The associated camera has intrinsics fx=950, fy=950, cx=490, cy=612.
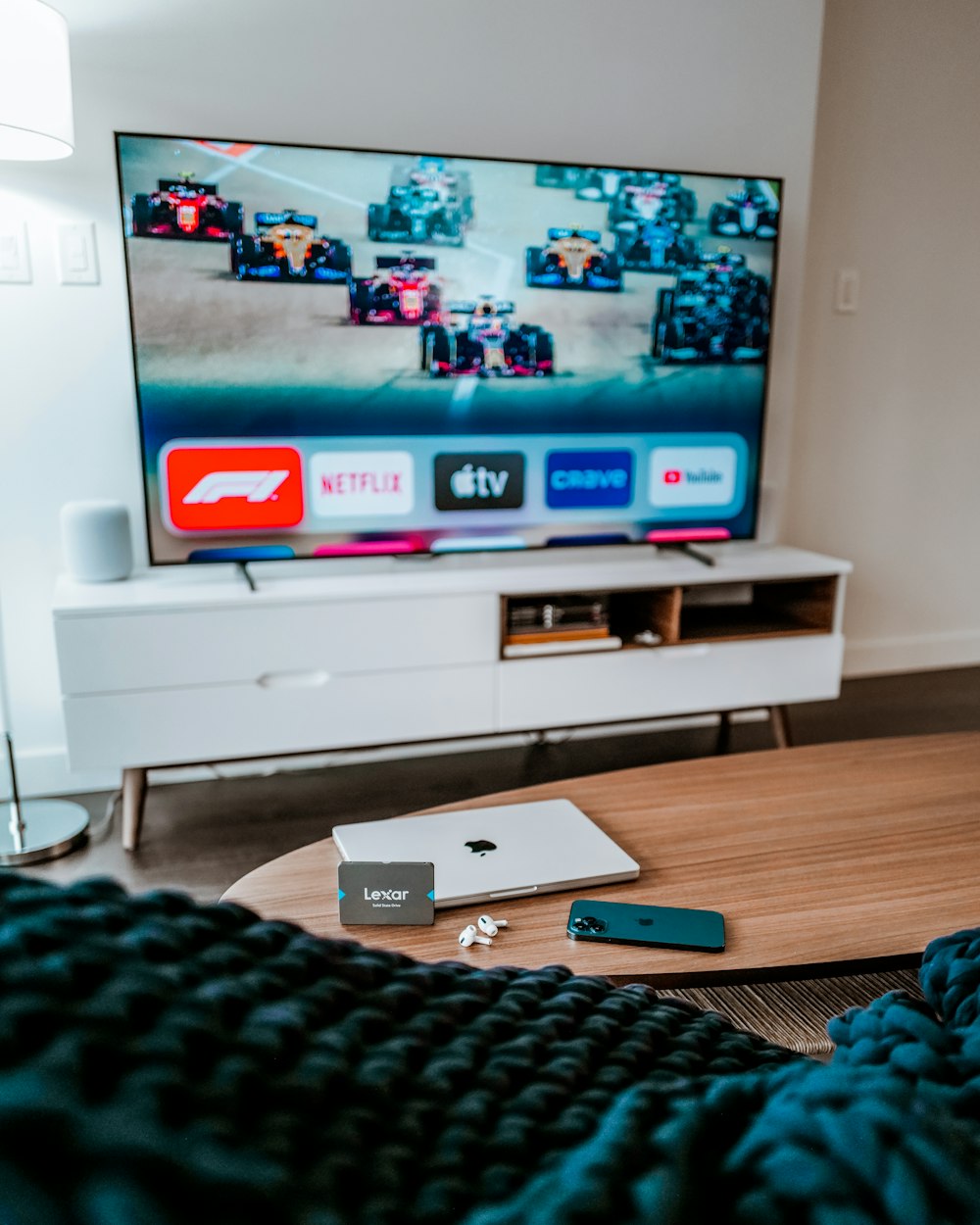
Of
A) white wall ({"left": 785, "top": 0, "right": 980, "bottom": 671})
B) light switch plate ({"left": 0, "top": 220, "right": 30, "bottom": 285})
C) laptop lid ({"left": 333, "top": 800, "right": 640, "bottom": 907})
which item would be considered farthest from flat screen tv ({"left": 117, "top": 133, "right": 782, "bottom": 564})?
laptop lid ({"left": 333, "top": 800, "right": 640, "bottom": 907})

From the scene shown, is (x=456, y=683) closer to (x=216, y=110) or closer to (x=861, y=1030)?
(x=216, y=110)

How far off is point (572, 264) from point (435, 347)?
43 cm

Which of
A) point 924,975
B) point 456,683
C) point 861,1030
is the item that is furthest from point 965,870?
point 456,683

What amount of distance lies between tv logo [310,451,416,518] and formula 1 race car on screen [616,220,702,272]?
0.81 metres

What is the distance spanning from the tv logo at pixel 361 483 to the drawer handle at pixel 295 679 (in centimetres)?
42

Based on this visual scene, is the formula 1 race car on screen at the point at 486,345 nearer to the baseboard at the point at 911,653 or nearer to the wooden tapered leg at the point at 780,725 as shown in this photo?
the wooden tapered leg at the point at 780,725

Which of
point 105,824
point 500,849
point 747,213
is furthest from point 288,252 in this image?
point 500,849

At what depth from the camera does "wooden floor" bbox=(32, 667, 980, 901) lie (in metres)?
2.21

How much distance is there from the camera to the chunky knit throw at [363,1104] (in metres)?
0.19

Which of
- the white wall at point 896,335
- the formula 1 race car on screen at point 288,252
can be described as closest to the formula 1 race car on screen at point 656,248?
the formula 1 race car on screen at point 288,252

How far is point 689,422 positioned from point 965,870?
1750 millimetres

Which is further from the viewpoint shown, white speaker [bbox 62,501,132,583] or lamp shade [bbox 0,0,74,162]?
white speaker [bbox 62,501,132,583]

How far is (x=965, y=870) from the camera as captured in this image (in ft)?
3.96

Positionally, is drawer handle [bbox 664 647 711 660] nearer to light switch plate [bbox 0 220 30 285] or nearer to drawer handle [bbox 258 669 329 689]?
drawer handle [bbox 258 669 329 689]
